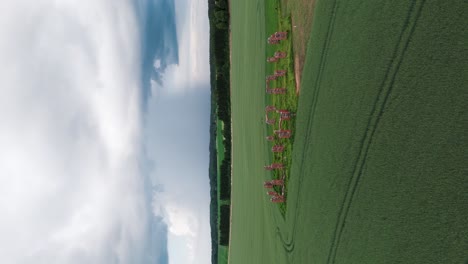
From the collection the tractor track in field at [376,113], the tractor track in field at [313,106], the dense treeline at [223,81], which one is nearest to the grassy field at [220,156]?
the dense treeline at [223,81]

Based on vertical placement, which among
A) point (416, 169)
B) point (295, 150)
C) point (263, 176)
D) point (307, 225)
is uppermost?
point (416, 169)

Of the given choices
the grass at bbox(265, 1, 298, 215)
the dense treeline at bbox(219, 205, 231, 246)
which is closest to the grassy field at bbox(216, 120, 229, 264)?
the dense treeline at bbox(219, 205, 231, 246)

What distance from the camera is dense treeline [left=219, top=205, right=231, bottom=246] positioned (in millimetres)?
56562

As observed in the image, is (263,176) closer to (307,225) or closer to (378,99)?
(307,225)

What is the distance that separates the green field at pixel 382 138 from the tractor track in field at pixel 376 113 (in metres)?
0.04

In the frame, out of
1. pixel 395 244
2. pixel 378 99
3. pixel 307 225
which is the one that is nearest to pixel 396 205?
pixel 395 244

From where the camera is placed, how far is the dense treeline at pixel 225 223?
56.6 m

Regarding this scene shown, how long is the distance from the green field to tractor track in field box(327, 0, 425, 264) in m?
0.04

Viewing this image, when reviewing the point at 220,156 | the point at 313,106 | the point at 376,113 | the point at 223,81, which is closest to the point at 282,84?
the point at 313,106

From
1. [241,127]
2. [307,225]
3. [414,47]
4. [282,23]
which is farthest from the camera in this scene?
[241,127]

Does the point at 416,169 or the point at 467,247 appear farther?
the point at 416,169

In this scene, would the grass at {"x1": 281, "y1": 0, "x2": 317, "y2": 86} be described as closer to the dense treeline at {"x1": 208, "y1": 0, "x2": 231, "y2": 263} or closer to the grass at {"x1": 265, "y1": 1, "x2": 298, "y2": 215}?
the grass at {"x1": 265, "y1": 1, "x2": 298, "y2": 215}

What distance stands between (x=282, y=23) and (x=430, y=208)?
21.2m

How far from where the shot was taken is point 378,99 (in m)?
17.4
